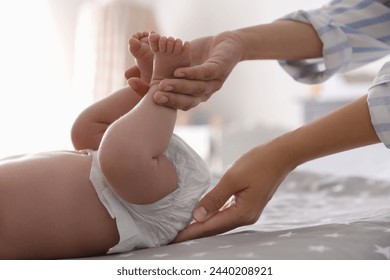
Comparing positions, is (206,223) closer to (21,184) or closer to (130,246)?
(130,246)

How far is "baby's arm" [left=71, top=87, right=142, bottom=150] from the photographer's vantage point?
92cm

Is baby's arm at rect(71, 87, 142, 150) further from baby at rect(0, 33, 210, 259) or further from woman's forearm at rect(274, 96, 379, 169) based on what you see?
woman's forearm at rect(274, 96, 379, 169)

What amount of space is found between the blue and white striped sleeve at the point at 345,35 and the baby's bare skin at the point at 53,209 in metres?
0.46

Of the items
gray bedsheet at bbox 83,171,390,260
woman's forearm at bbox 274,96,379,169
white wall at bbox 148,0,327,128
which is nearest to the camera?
gray bedsheet at bbox 83,171,390,260

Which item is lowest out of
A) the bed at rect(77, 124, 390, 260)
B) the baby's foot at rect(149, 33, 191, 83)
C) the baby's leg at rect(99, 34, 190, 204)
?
the bed at rect(77, 124, 390, 260)

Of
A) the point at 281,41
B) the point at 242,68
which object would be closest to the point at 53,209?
the point at 281,41

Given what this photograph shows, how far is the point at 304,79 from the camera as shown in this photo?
1.23m

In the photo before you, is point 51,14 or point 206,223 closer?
point 206,223

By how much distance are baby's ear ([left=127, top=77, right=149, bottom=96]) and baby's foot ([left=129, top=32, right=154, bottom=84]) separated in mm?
24

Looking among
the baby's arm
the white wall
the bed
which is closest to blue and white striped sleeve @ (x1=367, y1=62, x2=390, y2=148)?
the bed

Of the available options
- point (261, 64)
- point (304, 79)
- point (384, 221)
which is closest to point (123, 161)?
point (384, 221)

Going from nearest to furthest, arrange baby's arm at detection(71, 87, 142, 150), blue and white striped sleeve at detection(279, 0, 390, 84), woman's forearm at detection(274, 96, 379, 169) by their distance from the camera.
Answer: woman's forearm at detection(274, 96, 379, 169) → baby's arm at detection(71, 87, 142, 150) → blue and white striped sleeve at detection(279, 0, 390, 84)

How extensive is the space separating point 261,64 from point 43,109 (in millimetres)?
1464
